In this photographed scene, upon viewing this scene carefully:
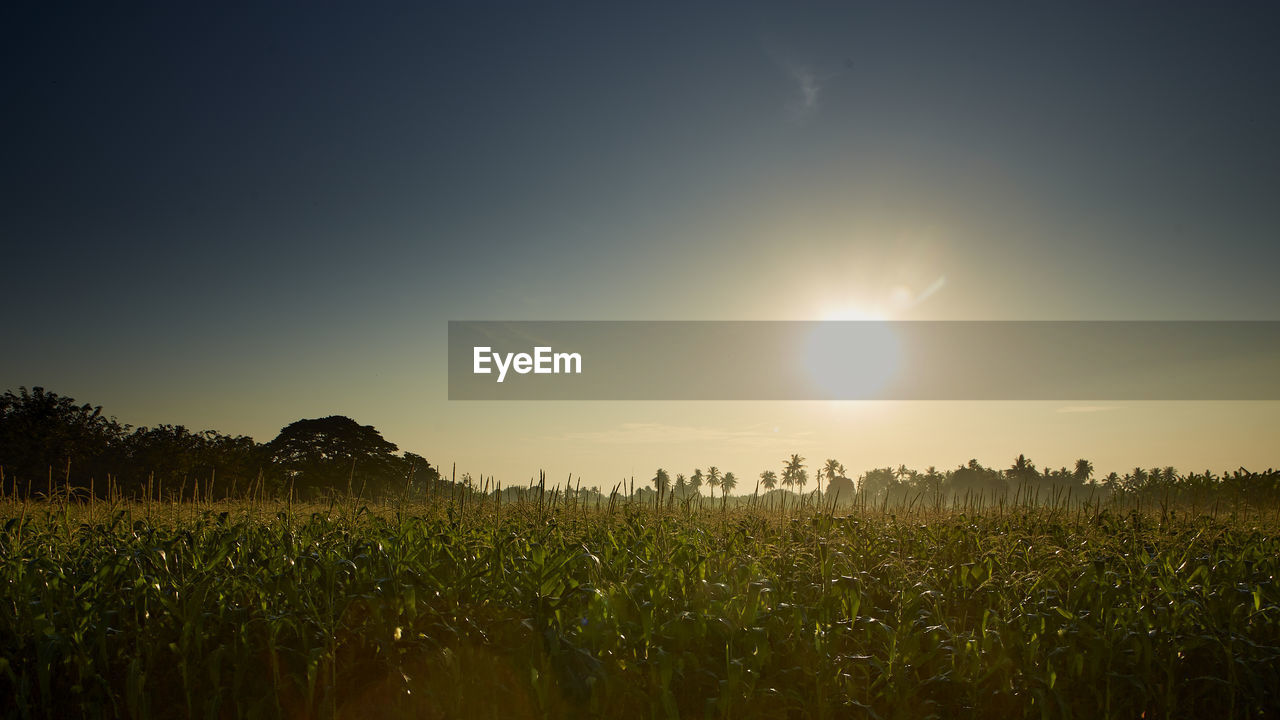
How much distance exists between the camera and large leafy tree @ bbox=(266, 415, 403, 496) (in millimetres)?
48312

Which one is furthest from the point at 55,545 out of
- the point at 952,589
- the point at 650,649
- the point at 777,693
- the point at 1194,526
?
the point at 1194,526

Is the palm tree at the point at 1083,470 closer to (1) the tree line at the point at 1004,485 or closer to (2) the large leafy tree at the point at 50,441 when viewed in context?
(1) the tree line at the point at 1004,485

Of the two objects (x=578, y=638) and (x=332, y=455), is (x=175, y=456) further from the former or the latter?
(x=578, y=638)

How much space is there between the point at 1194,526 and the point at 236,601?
626 inches

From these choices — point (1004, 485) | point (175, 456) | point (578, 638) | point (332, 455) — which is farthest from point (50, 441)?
point (1004, 485)

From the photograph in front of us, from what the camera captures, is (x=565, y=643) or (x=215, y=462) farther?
(x=215, y=462)

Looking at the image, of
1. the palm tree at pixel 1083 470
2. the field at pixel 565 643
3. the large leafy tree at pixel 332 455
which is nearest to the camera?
the field at pixel 565 643

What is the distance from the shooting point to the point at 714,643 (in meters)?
5.39

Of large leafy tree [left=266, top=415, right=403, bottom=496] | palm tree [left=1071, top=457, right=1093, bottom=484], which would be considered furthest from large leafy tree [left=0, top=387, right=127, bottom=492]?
palm tree [left=1071, top=457, right=1093, bottom=484]

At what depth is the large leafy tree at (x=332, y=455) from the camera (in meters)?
48.3

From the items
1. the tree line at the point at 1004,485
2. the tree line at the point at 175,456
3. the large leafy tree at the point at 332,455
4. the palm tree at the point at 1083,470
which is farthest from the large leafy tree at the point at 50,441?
the palm tree at the point at 1083,470

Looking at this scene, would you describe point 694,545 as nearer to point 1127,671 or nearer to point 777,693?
point 777,693

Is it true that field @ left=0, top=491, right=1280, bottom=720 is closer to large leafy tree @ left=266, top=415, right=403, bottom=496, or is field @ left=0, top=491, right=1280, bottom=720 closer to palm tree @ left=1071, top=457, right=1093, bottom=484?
large leafy tree @ left=266, top=415, right=403, bottom=496

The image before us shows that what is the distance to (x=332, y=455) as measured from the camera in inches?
1966
